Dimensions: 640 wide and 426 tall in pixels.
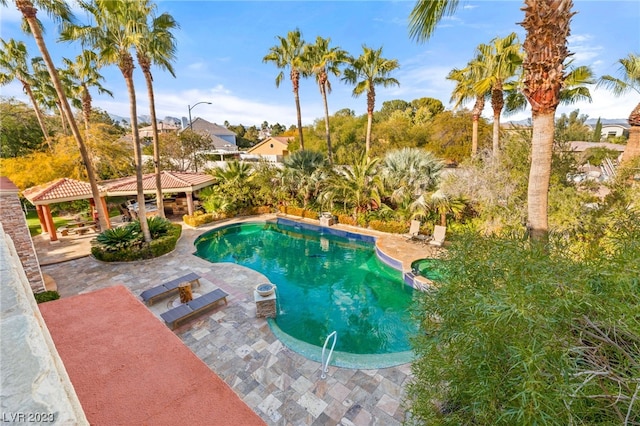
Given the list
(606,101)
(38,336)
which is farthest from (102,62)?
(606,101)

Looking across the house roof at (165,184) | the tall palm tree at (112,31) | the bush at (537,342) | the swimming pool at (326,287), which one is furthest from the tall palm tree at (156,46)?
the bush at (537,342)

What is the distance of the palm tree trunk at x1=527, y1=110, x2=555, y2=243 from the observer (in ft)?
19.1

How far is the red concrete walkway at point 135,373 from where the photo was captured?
3.33m

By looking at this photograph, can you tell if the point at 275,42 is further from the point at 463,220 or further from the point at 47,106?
the point at 47,106

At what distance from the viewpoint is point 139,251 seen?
12758 millimetres

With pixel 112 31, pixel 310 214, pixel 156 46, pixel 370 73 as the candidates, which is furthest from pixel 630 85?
pixel 112 31

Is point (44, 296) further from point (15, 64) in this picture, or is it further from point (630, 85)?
point (630, 85)

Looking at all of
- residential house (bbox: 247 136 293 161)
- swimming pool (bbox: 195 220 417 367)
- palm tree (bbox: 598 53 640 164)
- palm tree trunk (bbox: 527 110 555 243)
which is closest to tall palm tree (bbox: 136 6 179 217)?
swimming pool (bbox: 195 220 417 367)

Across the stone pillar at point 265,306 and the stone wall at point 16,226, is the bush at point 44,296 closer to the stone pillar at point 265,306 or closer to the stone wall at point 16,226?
the stone wall at point 16,226

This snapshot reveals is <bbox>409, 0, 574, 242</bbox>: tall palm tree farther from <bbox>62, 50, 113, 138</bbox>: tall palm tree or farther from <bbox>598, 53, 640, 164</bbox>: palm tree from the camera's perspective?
<bbox>62, 50, 113, 138</bbox>: tall palm tree

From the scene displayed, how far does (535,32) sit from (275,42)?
18.7m

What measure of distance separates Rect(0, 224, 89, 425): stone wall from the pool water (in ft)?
23.2

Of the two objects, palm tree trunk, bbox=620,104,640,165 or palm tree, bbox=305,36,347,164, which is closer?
palm tree trunk, bbox=620,104,640,165

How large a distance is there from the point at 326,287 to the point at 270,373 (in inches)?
200
